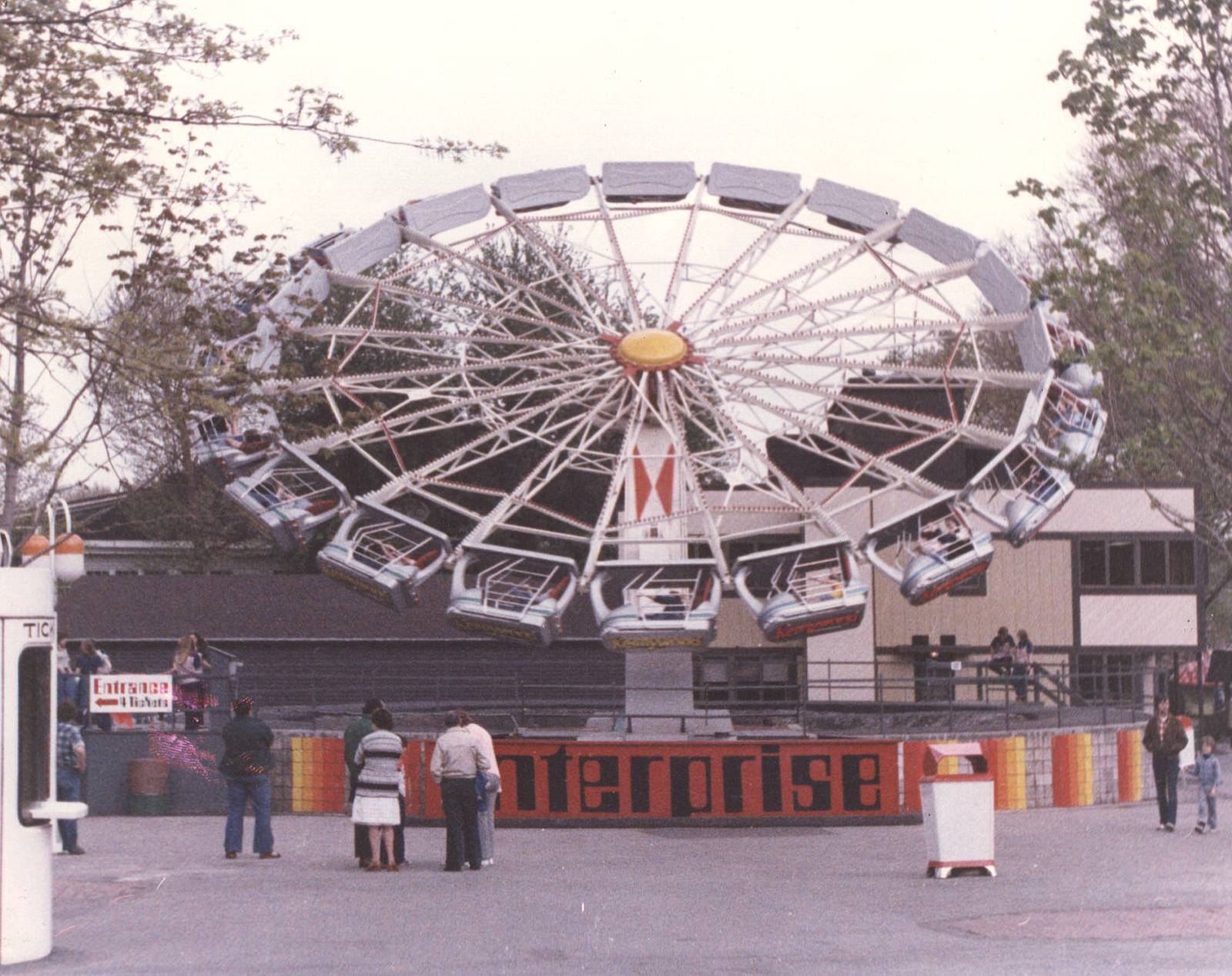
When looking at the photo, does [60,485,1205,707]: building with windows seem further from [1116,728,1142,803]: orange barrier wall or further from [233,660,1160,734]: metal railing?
[1116,728,1142,803]: orange barrier wall

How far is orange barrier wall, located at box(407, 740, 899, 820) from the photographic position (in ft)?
82.1

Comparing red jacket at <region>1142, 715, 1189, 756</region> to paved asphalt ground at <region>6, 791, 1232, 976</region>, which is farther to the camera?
red jacket at <region>1142, 715, 1189, 756</region>

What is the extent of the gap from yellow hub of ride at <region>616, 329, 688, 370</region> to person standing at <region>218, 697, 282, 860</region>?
508 inches

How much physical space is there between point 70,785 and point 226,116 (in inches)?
322

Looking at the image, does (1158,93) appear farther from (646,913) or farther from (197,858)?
(197,858)

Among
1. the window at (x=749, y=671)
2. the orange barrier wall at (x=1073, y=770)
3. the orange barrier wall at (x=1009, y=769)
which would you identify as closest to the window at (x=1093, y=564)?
the window at (x=749, y=671)

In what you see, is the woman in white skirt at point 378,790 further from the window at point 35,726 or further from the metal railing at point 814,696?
the metal railing at point 814,696

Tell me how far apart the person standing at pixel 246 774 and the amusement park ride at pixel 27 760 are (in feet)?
20.4

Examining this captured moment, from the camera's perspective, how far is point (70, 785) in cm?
2134

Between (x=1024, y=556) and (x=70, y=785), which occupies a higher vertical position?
(x=1024, y=556)

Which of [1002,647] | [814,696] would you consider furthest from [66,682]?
[1002,647]

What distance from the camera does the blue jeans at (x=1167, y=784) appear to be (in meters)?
23.8

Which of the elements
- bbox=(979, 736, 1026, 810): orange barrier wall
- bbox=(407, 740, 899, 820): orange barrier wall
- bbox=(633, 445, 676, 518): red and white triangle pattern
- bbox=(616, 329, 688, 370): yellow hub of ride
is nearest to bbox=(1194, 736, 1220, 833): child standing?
bbox=(407, 740, 899, 820): orange barrier wall

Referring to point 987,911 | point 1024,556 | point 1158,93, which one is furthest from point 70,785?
point 1024,556
